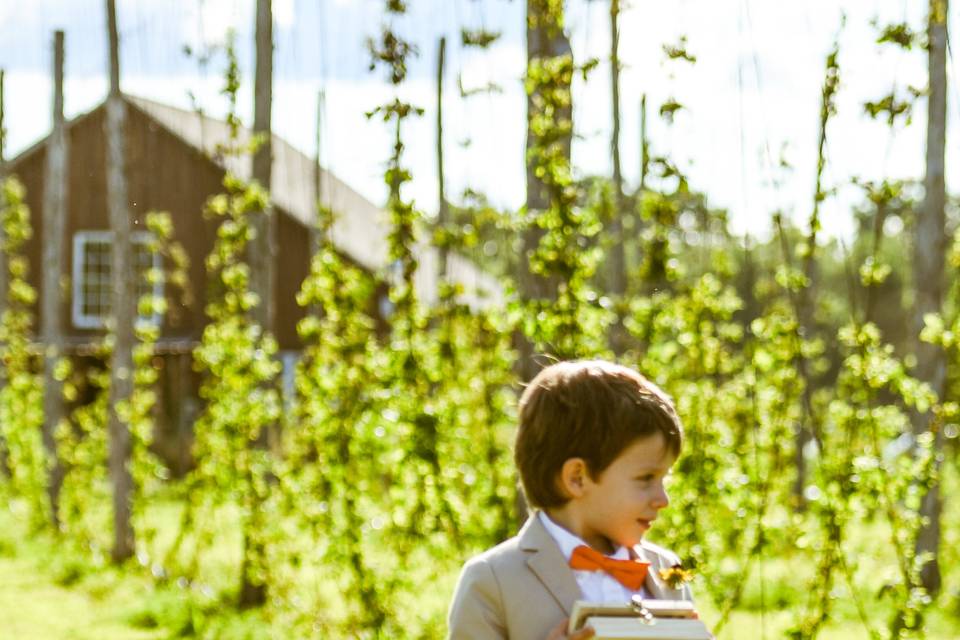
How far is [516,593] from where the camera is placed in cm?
242

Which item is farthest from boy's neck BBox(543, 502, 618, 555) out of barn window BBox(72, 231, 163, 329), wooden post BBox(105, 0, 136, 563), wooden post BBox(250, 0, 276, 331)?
barn window BBox(72, 231, 163, 329)

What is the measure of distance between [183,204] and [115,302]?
13.2 metres

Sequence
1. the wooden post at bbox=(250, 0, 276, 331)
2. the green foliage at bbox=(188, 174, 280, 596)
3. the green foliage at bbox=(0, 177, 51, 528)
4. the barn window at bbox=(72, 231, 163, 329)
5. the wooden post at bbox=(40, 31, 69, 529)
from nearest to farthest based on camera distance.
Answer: the green foliage at bbox=(188, 174, 280, 596) < the wooden post at bbox=(250, 0, 276, 331) < the green foliage at bbox=(0, 177, 51, 528) < the wooden post at bbox=(40, 31, 69, 529) < the barn window at bbox=(72, 231, 163, 329)

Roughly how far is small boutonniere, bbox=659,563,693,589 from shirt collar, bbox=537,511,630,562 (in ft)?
0.28

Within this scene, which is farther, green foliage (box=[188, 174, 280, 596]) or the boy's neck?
green foliage (box=[188, 174, 280, 596])

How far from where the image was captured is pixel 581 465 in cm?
247

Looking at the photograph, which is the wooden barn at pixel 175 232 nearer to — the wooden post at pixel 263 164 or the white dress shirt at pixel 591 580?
the wooden post at pixel 263 164

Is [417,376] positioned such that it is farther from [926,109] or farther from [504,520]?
[926,109]

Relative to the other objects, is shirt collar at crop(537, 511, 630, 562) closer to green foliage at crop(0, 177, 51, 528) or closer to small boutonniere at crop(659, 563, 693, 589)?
small boutonniere at crop(659, 563, 693, 589)

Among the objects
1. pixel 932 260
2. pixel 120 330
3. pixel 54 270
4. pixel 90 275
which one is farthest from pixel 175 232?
pixel 932 260

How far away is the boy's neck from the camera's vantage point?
8.25ft

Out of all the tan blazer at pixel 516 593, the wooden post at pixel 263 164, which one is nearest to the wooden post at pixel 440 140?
the wooden post at pixel 263 164

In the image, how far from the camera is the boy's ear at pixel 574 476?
8.11 feet

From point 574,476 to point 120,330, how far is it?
7.77 meters
